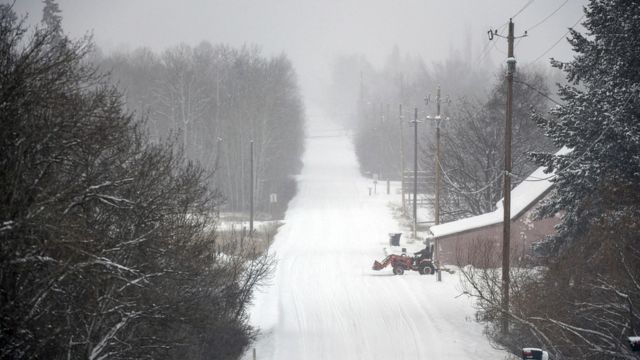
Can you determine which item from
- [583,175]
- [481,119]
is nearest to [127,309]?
[583,175]

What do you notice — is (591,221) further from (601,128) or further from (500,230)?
(500,230)

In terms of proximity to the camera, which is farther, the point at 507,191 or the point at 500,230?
the point at 500,230

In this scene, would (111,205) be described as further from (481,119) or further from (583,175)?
(481,119)

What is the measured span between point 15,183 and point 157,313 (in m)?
4.90

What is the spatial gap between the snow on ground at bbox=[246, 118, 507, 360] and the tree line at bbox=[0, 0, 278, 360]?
551 centimetres

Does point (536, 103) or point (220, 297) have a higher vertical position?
point (536, 103)

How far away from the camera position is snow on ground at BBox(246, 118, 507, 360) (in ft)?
60.4

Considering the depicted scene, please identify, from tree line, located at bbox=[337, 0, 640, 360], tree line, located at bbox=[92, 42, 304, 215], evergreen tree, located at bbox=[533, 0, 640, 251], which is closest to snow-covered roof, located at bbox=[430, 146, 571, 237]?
tree line, located at bbox=[337, 0, 640, 360]

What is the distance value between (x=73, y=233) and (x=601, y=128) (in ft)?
51.4

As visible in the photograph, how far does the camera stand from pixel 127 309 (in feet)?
39.4

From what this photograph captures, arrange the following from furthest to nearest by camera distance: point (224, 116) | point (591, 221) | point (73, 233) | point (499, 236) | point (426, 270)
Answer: point (224, 116)
point (499, 236)
point (426, 270)
point (591, 221)
point (73, 233)

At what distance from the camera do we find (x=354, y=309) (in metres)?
23.1

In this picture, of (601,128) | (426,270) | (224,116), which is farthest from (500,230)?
(224,116)

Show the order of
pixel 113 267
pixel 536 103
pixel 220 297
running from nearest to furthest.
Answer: pixel 113 267 → pixel 220 297 → pixel 536 103
